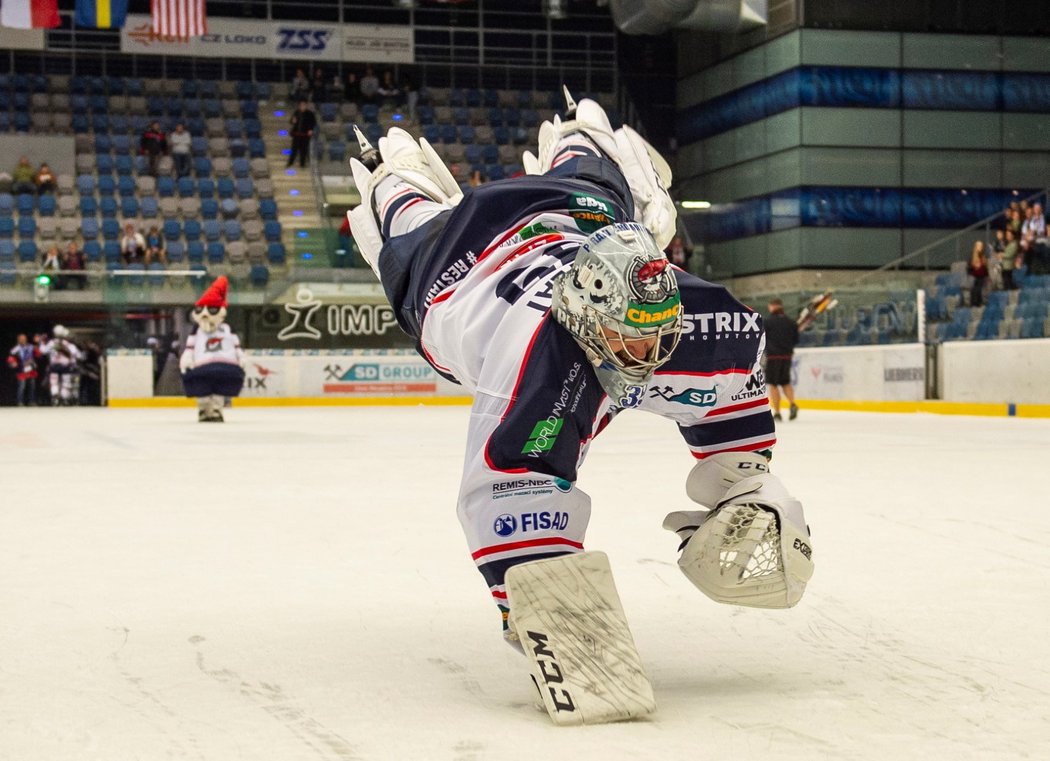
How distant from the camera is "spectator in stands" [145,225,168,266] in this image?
25.9 m

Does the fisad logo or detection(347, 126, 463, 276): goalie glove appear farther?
the fisad logo

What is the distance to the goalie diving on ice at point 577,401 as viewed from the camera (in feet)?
8.87

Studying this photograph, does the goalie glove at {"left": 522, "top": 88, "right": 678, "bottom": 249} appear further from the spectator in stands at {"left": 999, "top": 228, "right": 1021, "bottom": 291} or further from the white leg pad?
the spectator in stands at {"left": 999, "top": 228, "right": 1021, "bottom": 291}

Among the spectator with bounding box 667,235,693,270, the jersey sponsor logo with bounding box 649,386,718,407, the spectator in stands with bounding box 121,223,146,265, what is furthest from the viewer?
the spectator with bounding box 667,235,693,270

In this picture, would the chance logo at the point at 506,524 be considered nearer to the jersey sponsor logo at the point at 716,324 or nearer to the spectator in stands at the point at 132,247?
the jersey sponsor logo at the point at 716,324

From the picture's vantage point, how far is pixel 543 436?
2750 millimetres

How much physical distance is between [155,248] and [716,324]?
80.2 ft

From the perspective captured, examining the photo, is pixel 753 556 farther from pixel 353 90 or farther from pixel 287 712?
pixel 353 90

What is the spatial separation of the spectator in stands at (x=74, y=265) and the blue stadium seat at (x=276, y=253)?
327cm

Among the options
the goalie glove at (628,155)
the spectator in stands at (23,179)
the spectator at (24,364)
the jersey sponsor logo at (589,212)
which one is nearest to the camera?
the jersey sponsor logo at (589,212)

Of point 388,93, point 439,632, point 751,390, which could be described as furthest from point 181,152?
point 751,390


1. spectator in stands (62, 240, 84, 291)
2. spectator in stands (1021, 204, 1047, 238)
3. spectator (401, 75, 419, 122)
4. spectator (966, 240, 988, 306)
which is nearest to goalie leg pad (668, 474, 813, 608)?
spectator (966, 240, 988, 306)

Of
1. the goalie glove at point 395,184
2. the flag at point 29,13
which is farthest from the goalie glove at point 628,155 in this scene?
the flag at point 29,13

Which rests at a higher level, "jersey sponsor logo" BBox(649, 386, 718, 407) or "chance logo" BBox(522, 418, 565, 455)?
"jersey sponsor logo" BBox(649, 386, 718, 407)
